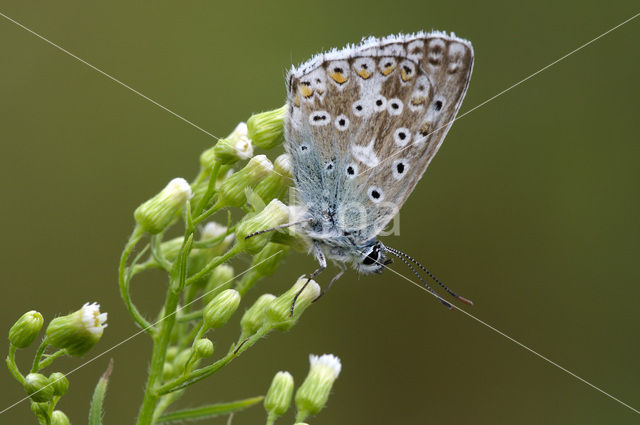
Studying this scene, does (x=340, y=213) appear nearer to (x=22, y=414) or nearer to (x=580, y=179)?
(x=22, y=414)

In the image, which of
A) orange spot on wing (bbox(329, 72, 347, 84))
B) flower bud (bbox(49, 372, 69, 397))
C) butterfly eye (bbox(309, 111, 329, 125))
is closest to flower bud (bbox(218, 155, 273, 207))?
butterfly eye (bbox(309, 111, 329, 125))

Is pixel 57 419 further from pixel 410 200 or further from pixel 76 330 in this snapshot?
pixel 410 200

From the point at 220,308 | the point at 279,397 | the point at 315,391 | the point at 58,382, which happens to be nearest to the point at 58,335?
the point at 58,382

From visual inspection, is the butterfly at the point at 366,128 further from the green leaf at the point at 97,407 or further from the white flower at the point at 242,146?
the green leaf at the point at 97,407

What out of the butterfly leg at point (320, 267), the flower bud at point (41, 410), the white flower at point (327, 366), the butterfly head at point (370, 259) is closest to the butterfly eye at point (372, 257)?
the butterfly head at point (370, 259)

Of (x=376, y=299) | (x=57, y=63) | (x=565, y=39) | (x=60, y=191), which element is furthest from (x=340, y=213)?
(x=565, y=39)

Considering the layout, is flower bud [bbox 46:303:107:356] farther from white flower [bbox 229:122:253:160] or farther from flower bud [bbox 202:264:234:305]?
white flower [bbox 229:122:253:160]
